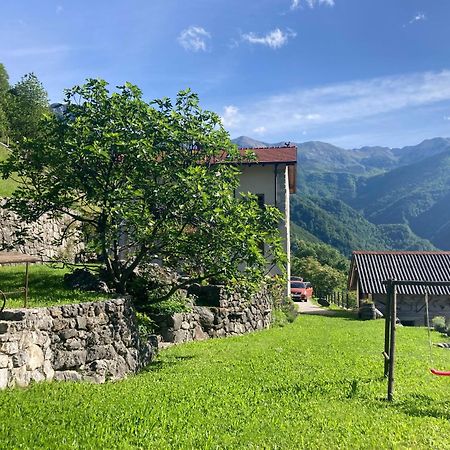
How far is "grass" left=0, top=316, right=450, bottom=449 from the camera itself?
5.98 meters

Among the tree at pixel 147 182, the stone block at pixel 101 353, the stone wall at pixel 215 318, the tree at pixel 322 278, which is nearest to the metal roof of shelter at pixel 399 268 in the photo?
the stone wall at pixel 215 318

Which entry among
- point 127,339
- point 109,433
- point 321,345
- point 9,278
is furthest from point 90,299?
point 321,345

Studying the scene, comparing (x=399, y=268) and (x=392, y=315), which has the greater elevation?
(x=392, y=315)

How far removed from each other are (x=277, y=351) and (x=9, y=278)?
812 cm

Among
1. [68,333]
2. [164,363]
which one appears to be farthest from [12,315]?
[164,363]

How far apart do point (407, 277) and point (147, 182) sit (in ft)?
81.2

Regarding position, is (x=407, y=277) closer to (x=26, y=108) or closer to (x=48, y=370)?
(x=48, y=370)

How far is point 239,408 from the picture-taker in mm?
7629

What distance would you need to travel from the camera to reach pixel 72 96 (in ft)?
41.9

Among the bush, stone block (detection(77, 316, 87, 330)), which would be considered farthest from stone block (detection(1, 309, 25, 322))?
the bush

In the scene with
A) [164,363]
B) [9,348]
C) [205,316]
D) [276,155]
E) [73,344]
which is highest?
[276,155]

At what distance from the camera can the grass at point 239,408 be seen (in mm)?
5984

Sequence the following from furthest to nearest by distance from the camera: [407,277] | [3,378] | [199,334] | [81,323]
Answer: [407,277] < [199,334] < [81,323] < [3,378]

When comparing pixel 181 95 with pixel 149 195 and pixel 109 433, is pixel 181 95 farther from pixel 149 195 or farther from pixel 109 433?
pixel 109 433
